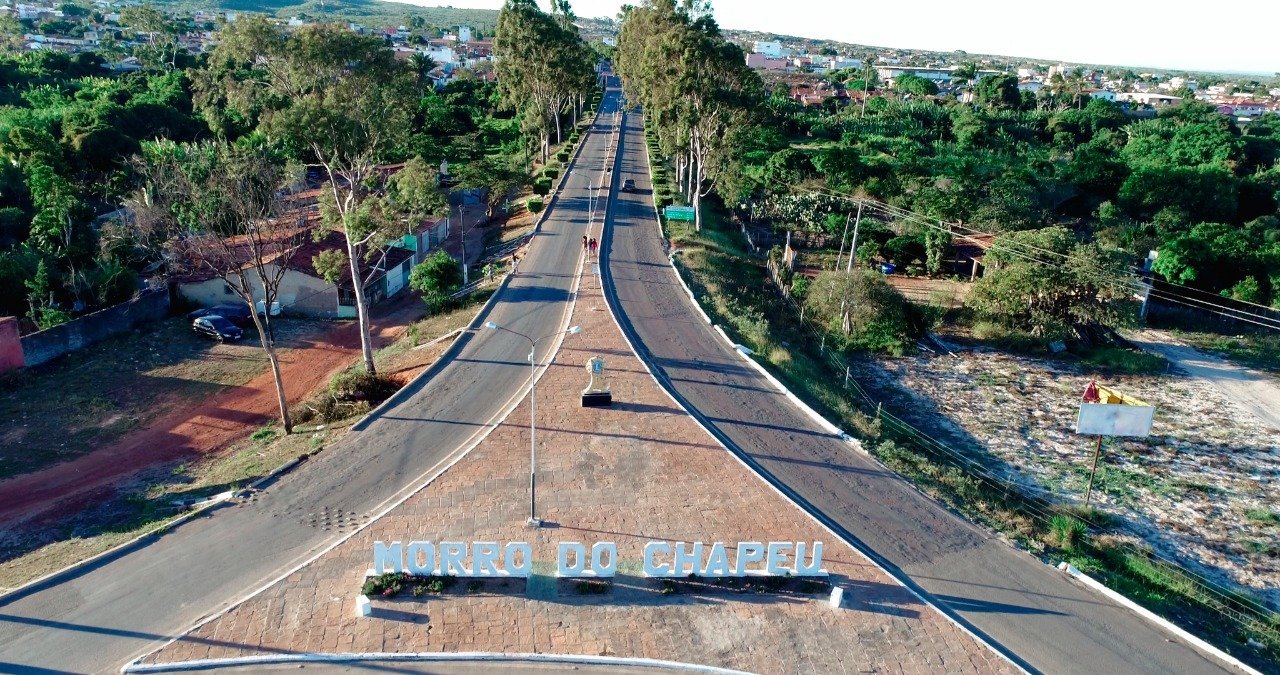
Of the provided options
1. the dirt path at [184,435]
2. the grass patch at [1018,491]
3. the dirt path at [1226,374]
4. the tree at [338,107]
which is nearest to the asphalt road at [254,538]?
the tree at [338,107]

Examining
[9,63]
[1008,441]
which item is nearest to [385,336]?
[1008,441]

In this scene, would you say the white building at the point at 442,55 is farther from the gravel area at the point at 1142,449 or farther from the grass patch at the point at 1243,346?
the gravel area at the point at 1142,449

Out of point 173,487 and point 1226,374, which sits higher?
point 1226,374

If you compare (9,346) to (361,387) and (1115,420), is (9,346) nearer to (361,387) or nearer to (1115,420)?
(361,387)

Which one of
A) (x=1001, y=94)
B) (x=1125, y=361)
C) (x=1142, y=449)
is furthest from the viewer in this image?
(x=1001, y=94)

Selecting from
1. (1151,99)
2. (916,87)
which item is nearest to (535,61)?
(916,87)

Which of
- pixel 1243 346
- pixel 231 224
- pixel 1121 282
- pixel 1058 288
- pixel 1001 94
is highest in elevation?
pixel 1001 94

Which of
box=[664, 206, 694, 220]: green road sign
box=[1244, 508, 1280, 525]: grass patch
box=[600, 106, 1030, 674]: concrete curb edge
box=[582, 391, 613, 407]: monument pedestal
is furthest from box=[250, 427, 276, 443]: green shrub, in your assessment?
box=[1244, 508, 1280, 525]: grass patch
